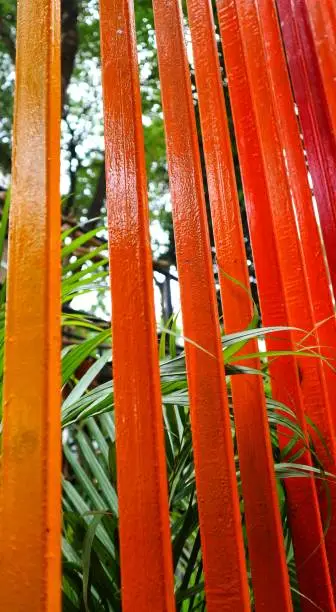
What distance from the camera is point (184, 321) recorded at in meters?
0.61

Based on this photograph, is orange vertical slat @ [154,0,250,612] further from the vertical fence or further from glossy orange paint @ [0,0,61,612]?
glossy orange paint @ [0,0,61,612]

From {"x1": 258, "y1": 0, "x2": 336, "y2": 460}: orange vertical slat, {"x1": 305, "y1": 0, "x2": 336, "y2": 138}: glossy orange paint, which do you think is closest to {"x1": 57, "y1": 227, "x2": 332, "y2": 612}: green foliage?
{"x1": 258, "y1": 0, "x2": 336, "y2": 460}: orange vertical slat

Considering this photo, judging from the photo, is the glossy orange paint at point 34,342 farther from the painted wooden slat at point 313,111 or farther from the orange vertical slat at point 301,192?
the painted wooden slat at point 313,111

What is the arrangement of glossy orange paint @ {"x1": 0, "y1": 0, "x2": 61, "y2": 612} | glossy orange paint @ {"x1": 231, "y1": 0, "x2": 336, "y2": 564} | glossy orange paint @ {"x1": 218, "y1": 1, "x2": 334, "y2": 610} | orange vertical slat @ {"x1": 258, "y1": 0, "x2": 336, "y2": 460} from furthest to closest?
orange vertical slat @ {"x1": 258, "y1": 0, "x2": 336, "y2": 460} < glossy orange paint @ {"x1": 231, "y1": 0, "x2": 336, "y2": 564} < glossy orange paint @ {"x1": 218, "y1": 1, "x2": 334, "y2": 610} < glossy orange paint @ {"x1": 0, "y1": 0, "x2": 61, "y2": 612}

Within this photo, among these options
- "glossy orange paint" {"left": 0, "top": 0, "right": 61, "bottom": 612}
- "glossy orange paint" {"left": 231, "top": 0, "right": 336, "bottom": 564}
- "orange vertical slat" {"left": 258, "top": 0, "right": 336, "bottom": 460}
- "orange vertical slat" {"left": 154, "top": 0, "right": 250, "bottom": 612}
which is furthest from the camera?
"orange vertical slat" {"left": 258, "top": 0, "right": 336, "bottom": 460}

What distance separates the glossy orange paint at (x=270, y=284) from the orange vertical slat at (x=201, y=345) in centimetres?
17

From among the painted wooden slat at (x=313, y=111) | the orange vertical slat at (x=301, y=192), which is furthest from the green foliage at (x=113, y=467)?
the painted wooden slat at (x=313, y=111)

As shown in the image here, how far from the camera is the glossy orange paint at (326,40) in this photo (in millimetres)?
1123

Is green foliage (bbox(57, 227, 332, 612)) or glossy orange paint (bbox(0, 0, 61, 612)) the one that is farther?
green foliage (bbox(57, 227, 332, 612))

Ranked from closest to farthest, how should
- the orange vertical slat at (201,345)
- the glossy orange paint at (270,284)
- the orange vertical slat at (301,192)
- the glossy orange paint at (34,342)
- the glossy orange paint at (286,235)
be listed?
the glossy orange paint at (34,342) < the orange vertical slat at (201,345) < the glossy orange paint at (270,284) < the glossy orange paint at (286,235) < the orange vertical slat at (301,192)

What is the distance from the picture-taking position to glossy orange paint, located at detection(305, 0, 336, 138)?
1123 mm

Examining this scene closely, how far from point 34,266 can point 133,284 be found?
105 mm

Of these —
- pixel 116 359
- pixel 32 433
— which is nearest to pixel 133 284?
pixel 116 359

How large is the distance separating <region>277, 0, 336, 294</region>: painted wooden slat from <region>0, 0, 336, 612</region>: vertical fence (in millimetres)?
103
